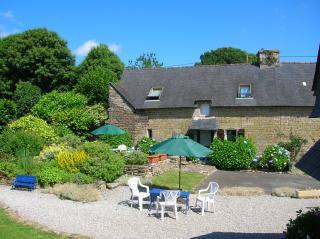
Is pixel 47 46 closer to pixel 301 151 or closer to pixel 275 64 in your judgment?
pixel 275 64

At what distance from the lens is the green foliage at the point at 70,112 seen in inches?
1253

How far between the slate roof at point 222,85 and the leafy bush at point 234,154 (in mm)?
3513

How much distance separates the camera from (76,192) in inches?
661

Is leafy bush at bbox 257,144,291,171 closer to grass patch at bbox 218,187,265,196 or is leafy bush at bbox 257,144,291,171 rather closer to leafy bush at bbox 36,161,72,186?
grass patch at bbox 218,187,265,196

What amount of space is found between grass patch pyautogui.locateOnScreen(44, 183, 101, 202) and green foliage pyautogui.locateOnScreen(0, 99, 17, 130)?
17997mm

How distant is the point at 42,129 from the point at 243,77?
1473 cm

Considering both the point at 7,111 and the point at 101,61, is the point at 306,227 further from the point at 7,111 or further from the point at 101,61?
the point at 101,61

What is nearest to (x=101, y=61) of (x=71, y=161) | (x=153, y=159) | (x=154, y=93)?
(x=154, y=93)

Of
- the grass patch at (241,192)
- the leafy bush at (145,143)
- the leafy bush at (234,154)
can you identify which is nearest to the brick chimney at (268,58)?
the leafy bush at (234,154)

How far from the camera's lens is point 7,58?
1598 inches

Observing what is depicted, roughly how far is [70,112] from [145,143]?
6.57 meters

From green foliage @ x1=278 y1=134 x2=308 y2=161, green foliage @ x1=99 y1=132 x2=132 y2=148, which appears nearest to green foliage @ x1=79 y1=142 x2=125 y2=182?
green foliage @ x1=99 y1=132 x2=132 y2=148

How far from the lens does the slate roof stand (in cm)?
2914

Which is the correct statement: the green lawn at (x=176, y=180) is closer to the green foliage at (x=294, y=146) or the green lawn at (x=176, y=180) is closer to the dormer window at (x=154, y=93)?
the green foliage at (x=294, y=146)
